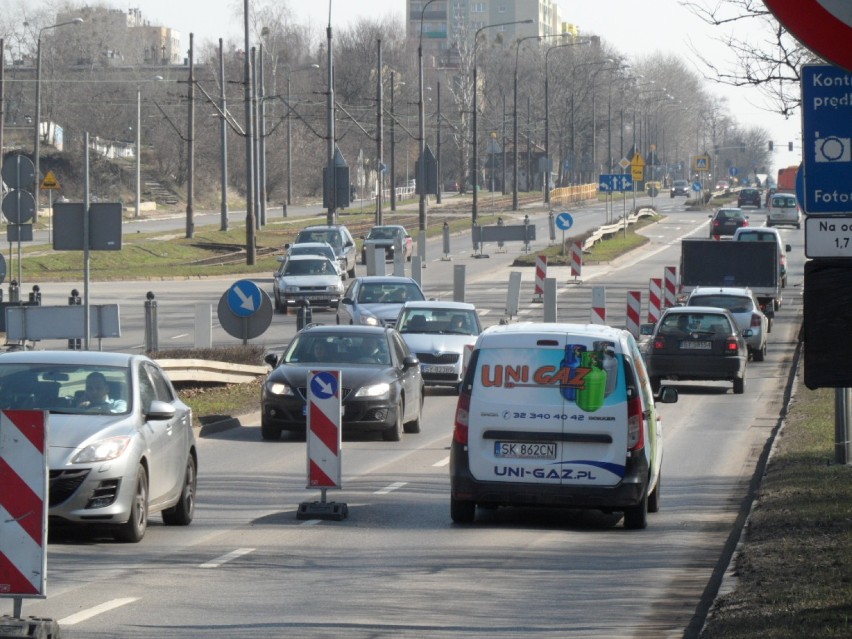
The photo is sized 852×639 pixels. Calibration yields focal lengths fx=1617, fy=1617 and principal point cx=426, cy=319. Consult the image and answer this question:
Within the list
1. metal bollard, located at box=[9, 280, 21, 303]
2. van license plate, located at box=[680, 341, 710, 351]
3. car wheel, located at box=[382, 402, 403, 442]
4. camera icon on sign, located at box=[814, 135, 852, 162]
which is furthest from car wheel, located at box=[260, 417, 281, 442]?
camera icon on sign, located at box=[814, 135, 852, 162]

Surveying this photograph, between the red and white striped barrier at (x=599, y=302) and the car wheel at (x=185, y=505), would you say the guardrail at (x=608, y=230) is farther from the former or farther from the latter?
the car wheel at (x=185, y=505)

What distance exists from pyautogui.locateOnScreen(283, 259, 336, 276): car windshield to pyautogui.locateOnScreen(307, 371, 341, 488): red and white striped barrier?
100ft

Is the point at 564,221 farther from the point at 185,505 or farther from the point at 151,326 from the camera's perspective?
the point at 185,505

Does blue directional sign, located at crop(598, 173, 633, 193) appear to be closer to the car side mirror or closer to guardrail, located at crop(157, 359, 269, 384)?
guardrail, located at crop(157, 359, 269, 384)

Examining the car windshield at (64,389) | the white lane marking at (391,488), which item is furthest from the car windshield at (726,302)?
the car windshield at (64,389)

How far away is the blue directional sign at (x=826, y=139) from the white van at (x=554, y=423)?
5.92m

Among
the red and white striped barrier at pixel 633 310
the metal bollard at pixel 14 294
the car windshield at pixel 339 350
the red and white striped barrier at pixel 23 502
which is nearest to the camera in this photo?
the red and white striped barrier at pixel 23 502

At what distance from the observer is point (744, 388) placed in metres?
27.8

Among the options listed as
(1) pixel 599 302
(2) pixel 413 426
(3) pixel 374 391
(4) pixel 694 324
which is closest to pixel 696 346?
(4) pixel 694 324

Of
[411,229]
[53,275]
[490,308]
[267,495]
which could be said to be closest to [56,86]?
[411,229]

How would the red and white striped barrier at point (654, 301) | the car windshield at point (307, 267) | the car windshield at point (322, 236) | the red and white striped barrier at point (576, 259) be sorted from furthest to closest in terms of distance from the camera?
1. the car windshield at point (322, 236)
2. the red and white striped barrier at point (576, 259)
3. the car windshield at point (307, 267)
4. the red and white striped barrier at point (654, 301)

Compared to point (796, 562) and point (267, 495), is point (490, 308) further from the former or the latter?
point (796, 562)

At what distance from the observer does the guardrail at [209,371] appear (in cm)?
2338

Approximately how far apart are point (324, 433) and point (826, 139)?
7539mm
